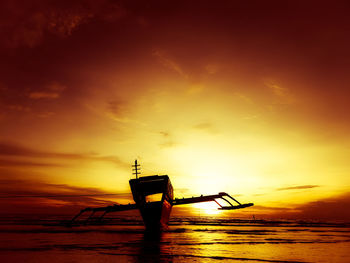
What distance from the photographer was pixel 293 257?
12.4 metres

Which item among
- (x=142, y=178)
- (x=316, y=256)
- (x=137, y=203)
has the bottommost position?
(x=316, y=256)

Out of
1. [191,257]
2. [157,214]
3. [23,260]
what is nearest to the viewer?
[23,260]

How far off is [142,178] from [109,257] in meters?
16.0

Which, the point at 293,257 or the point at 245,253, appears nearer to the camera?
the point at 293,257

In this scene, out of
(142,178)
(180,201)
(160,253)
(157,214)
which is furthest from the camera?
(180,201)

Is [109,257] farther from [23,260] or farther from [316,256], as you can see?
[316,256]

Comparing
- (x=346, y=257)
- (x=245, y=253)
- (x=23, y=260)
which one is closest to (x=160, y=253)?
(x=245, y=253)

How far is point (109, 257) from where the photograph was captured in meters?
11.4

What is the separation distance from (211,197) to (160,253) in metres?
16.9

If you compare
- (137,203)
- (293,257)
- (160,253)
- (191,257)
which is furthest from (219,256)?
(137,203)

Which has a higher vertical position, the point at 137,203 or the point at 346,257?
the point at 137,203

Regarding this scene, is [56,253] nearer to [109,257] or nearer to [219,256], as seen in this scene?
[109,257]

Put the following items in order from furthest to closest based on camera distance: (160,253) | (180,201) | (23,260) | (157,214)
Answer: (180,201) < (157,214) < (160,253) < (23,260)

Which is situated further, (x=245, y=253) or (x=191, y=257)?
(x=245, y=253)
